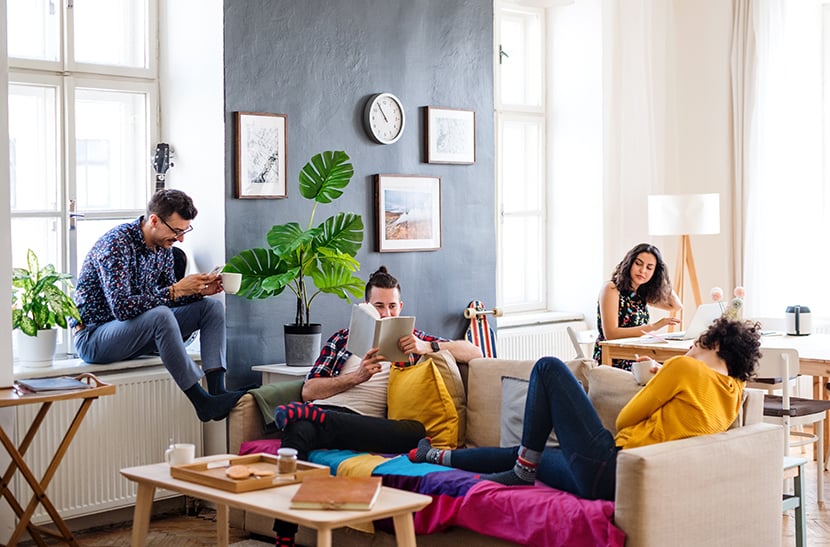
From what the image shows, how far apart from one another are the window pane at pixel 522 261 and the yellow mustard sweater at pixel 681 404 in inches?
148

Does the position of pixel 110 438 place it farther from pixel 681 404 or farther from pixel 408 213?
pixel 681 404

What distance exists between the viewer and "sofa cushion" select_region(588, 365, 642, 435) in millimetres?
4320

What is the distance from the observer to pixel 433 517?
4164 millimetres

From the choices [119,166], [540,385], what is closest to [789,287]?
[540,385]

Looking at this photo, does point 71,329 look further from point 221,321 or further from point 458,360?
point 458,360

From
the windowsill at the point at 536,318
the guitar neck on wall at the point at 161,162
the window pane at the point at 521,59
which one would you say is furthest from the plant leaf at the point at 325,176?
the window pane at the point at 521,59

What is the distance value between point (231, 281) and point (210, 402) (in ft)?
1.83

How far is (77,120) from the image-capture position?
5477 millimetres

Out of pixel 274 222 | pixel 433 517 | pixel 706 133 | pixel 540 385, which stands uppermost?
pixel 706 133

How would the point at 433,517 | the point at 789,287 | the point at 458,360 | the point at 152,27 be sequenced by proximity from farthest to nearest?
1. the point at 789,287
2. the point at 152,27
3. the point at 458,360
4. the point at 433,517

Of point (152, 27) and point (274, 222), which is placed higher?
point (152, 27)

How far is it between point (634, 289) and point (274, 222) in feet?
6.69

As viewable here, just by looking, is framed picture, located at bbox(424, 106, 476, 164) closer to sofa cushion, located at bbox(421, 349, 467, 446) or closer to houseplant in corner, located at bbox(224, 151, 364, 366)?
houseplant in corner, located at bbox(224, 151, 364, 366)

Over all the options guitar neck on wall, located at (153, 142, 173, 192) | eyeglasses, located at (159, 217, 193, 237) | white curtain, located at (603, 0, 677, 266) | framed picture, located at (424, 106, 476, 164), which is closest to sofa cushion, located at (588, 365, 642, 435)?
eyeglasses, located at (159, 217, 193, 237)
